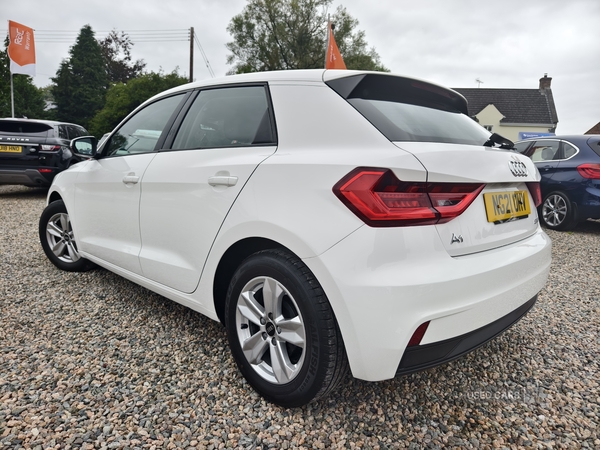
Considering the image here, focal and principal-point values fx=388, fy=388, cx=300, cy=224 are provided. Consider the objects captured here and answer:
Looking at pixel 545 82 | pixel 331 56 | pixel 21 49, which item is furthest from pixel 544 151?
pixel 545 82

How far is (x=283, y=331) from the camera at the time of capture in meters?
1.69

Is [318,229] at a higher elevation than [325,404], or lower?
higher

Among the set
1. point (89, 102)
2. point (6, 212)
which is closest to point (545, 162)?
point (6, 212)

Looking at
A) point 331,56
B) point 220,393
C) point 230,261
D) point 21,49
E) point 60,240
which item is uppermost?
point 21,49

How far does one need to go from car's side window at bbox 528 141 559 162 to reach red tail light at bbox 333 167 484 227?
6234mm

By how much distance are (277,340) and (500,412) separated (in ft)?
3.61

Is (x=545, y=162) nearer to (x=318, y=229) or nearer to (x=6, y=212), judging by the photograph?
(x=318, y=229)

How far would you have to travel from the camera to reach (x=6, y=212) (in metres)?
6.82

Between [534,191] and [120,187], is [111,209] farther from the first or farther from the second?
[534,191]

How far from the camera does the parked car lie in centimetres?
579

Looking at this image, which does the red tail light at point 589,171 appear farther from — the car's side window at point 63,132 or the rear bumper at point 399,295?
the car's side window at point 63,132

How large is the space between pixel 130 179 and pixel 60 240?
63.5 inches

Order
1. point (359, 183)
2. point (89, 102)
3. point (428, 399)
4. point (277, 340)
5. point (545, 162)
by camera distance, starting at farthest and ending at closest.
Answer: point (89, 102) < point (545, 162) < point (428, 399) < point (277, 340) < point (359, 183)

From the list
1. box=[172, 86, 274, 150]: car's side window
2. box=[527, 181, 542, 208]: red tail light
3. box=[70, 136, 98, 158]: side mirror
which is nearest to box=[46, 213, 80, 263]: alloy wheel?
box=[70, 136, 98, 158]: side mirror
